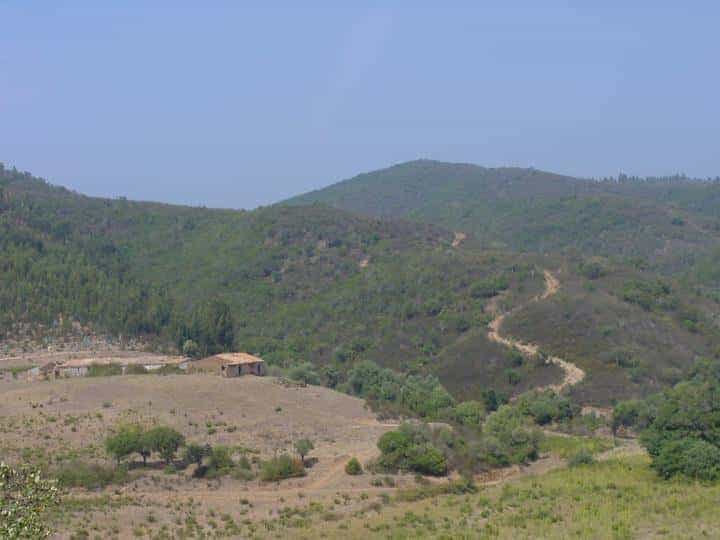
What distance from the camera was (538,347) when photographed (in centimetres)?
6681

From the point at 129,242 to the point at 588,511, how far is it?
309 ft

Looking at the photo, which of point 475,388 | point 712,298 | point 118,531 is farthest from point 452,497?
point 712,298

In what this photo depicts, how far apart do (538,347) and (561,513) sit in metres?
40.9

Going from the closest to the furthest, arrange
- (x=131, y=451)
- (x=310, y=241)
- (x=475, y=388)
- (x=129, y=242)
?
(x=131, y=451) → (x=475, y=388) → (x=310, y=241) → (x=129, y=242)

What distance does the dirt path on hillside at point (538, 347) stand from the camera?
59647mm

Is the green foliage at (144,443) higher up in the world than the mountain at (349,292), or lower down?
lower down

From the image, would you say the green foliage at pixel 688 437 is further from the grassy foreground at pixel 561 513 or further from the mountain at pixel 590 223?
the mountain at pixel 590 223

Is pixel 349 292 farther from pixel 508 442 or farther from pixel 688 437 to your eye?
pixel 688 437

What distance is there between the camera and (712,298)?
277 ft

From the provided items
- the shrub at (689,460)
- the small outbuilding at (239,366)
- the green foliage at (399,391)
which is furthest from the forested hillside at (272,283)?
the shrub at (689,460)

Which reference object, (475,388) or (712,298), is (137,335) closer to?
(475,388)

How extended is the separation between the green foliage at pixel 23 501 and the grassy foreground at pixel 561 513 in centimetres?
1228

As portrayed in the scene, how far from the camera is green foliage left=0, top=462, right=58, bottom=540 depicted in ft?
42.7

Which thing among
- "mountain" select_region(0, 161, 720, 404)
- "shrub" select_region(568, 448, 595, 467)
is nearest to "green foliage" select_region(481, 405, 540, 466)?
"shrub" select_region(568, 448, 595, 467)
